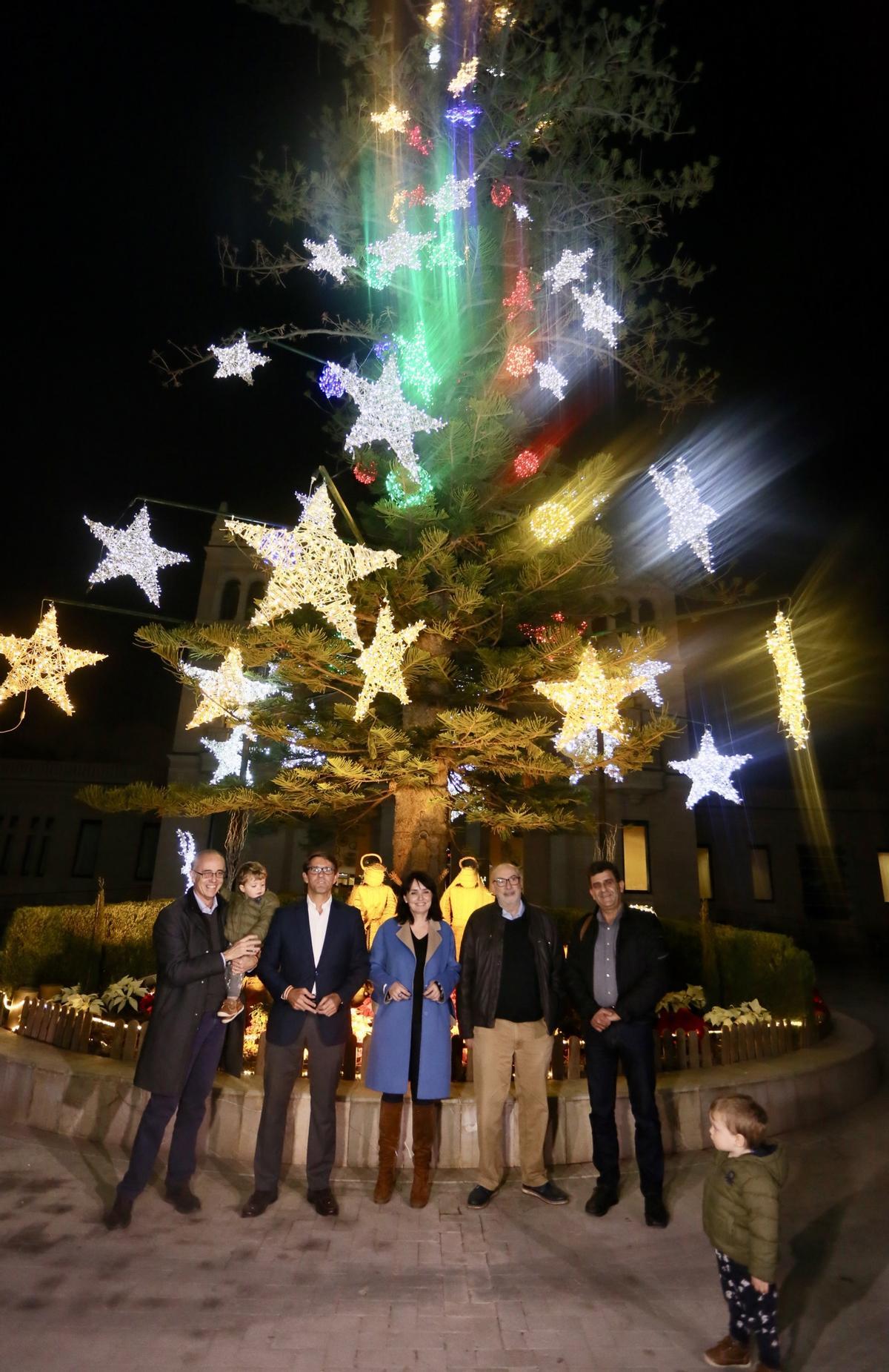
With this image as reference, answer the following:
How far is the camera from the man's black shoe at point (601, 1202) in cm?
374

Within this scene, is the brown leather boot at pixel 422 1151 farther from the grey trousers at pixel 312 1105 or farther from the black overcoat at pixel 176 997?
the black overcoat at pixel 176 997

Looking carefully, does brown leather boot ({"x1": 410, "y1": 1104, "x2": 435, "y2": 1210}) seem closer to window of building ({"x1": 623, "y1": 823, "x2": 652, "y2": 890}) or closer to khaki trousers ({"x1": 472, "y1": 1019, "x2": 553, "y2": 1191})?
khaki trousers ({"x1": 472, "y1": 1019, "x2": 553, "y2": 1191})

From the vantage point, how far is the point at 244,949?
3732mm

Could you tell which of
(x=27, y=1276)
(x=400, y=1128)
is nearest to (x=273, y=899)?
(x=400, y=1128)

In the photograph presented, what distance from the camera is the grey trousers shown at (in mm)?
3725

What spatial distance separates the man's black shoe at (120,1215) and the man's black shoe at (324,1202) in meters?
0.92

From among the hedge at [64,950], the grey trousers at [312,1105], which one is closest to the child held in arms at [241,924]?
the grey trousers at [312,1105]

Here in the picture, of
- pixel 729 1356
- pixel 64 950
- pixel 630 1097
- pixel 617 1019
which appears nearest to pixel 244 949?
pixel 617 1019

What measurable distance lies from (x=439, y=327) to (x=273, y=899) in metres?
6.60

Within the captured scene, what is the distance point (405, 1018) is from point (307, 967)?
25.8 inches

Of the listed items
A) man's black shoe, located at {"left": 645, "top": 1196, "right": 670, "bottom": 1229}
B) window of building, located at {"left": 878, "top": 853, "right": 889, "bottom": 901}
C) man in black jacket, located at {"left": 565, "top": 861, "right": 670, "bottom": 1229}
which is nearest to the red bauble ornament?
man in black jacket, located at {"left": 565, "top": 861, "right": 670, "bottom": 1229}

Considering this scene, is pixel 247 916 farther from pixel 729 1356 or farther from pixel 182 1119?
pixel 729 1356

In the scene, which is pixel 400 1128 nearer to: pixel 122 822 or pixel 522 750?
pixel 522 750

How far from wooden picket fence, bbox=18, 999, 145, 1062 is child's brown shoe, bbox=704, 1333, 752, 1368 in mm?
3929
